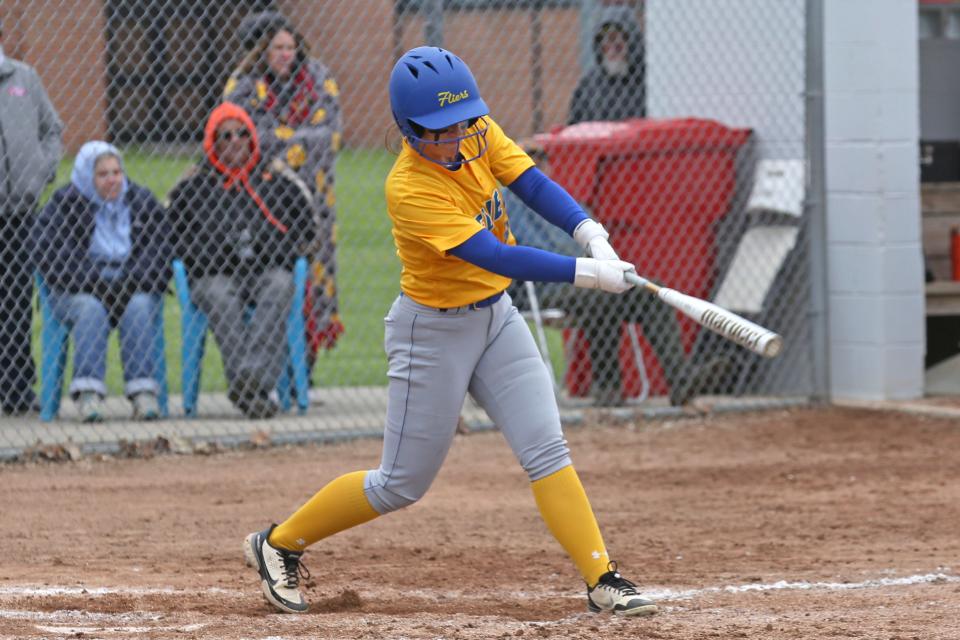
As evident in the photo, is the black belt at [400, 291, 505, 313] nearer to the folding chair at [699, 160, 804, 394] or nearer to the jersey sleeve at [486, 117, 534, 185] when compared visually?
the jersey sleeve at [486, 117, 534, 185]

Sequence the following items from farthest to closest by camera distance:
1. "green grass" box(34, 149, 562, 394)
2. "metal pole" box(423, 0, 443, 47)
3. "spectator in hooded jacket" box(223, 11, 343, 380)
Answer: "green grass" box(34, 149, 562, 394), "spectator in hooded jacket" box(223, 11, 343, 380), "metal pole" box(423, 0, 443, 47)

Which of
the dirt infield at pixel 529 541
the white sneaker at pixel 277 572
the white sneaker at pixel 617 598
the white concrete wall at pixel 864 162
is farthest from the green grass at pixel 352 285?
the white sneaker at pixel 617 598

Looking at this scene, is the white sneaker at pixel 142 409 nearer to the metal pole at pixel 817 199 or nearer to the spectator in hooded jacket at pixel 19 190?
the spectator in hooded jacket at pixel 19 190

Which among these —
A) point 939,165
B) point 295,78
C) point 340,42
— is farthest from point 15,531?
point 340,42

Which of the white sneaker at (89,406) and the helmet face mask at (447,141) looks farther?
the white sneaker at (89,406)

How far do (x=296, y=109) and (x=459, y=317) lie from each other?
15.0ft

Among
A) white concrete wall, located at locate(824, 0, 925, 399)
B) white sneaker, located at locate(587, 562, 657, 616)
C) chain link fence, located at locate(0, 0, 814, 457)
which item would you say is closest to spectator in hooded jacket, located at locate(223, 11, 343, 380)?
chain link fence, located at locate(0, 0, 814, 457)

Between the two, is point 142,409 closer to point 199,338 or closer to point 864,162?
point 199,338

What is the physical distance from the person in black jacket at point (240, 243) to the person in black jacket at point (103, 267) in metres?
0.21

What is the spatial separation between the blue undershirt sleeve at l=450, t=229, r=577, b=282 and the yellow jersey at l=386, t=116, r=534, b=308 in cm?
3

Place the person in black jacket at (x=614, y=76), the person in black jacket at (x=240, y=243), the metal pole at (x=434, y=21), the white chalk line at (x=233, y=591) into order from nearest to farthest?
the white chalk line at (x=233, y=591)
the metal pole at (x=434, y=21)
the person in black jacket at (x=240, y=243)
the person in black jacket at (x=614, y=76)

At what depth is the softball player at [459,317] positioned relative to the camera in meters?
4.54

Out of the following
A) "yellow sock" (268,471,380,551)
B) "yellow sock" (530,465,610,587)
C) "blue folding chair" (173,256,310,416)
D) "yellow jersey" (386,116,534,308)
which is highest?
"yellow jersey" (386,116,534,308)

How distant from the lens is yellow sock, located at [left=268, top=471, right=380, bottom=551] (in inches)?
193
